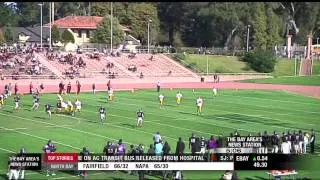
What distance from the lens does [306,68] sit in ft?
293

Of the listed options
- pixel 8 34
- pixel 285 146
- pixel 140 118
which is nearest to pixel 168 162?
pixel 285 146

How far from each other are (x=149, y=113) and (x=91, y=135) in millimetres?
9381

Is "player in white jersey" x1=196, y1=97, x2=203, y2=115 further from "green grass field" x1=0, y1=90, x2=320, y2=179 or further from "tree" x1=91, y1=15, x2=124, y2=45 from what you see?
"tree" x1=91, y1=15, x2=124, y2=45

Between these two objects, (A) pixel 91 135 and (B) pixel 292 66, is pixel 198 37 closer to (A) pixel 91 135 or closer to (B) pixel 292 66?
(B) pixel 292 66

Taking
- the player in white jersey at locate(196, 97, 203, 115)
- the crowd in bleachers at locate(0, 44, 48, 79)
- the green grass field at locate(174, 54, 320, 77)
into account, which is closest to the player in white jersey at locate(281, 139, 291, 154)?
the player in white jersey at locate(196, 97, 203, 115)

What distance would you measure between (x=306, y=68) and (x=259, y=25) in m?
13.3

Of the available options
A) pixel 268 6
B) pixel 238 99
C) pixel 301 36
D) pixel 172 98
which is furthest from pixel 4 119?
pixel 301 36

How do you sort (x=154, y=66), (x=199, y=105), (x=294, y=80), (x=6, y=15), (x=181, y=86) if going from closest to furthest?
(x=199, y=105) < (x=181, y=86) < (x=294, y=80) < (x=154, y=66) < (x=6, y=15)

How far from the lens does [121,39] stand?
95.0 metres

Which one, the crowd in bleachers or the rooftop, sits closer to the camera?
the crowd in bleachers

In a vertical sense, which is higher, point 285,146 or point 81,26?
point 81,26

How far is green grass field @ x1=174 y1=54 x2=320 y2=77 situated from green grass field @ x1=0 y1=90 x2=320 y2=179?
30.6 meters

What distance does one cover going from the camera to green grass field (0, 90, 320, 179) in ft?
88.6

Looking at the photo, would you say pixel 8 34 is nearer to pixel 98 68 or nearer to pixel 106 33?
pixel 106 33
